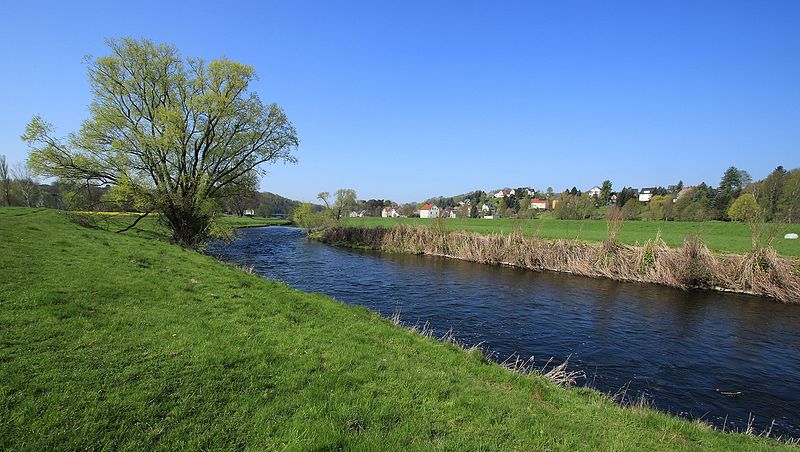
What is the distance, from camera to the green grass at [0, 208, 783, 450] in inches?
157

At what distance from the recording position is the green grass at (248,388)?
399 centimetres

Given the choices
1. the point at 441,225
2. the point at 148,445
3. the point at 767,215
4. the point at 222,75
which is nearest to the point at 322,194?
the point at 441,225

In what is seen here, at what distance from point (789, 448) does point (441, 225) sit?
31.6 metres

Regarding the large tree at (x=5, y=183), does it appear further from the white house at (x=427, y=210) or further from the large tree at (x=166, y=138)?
the white house at (x=427, y=210)

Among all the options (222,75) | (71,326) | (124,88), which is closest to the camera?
(71,326)

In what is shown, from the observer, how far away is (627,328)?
14.1m

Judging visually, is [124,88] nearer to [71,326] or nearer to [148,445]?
[71,326]

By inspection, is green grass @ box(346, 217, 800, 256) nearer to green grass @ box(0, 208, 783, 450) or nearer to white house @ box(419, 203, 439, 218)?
green grass @ box(0, 208, 783, 450)

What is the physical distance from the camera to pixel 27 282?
7.88 m

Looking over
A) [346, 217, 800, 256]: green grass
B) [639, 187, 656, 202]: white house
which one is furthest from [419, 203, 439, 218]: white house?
[346, 217, 800, 256]: green grass

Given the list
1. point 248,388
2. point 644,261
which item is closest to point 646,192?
point 644,261

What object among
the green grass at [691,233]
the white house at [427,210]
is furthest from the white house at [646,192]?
the green grass at [691,233]

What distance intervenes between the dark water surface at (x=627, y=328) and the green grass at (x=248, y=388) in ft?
11.3

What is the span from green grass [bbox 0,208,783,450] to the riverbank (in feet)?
61.5
